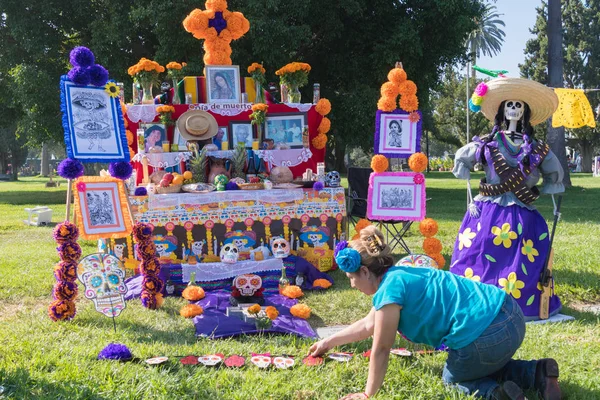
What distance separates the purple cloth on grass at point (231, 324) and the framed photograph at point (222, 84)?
3680 mm

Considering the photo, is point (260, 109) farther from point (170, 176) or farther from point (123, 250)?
point (123, 250)

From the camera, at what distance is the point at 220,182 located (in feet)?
24.7

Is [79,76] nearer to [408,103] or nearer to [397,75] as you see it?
[397,75]

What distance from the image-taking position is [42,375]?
11.8 ft

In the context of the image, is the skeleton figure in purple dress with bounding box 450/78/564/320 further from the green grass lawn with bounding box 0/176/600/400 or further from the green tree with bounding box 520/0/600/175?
the green tree with bounding box 520/0/600/175

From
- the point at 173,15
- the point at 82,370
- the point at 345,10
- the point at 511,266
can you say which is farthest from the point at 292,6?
the point at 82,370

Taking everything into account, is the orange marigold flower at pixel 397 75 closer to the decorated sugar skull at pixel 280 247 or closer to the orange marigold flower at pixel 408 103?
the orange marigold flower at pixel 408 103

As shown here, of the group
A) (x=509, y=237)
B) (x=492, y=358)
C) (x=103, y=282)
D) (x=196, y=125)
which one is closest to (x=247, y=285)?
Result: (x=103, y=282)

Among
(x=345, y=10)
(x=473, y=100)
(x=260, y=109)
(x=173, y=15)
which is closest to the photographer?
(x=473, y=100)

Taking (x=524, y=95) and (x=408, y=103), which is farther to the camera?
(x=408, y=103)

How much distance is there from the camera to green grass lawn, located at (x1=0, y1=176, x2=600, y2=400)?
135 inches

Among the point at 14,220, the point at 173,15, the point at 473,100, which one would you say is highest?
the point at 173,15

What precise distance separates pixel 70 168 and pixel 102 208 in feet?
1.72

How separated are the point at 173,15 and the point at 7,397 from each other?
11.7 m
